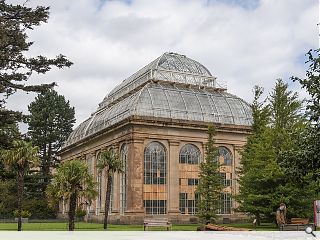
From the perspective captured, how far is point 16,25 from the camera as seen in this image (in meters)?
29.4

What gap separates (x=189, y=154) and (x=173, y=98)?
25.0 feet

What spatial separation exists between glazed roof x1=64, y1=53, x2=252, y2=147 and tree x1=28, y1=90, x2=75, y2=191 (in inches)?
783

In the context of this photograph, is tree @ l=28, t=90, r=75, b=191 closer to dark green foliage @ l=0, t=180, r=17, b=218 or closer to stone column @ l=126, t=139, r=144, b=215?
dark green foliage @ l=0, t=180, r=17, b=218

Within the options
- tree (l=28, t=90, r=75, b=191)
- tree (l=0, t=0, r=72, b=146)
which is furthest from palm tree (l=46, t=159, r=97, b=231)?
tree (l=28, t=90, r=75, b=191)

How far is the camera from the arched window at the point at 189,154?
197 feet

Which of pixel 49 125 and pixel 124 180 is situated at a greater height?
pixel 49 125

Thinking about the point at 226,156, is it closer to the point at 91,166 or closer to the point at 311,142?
the point at 91,166

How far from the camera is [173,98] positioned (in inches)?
2473

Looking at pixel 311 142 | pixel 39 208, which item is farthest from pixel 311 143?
pixel 39 208

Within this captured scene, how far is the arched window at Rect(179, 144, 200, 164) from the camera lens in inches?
2367

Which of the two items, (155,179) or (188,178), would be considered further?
(188,178)

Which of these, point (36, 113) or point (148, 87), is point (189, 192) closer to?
point (148, 87)

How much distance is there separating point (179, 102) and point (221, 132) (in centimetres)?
661

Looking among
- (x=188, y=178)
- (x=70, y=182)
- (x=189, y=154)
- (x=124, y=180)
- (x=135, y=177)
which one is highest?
(x=189, y=154)
